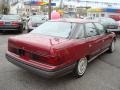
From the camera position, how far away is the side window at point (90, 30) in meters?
5.52

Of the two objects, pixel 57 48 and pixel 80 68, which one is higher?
pixel 57 48

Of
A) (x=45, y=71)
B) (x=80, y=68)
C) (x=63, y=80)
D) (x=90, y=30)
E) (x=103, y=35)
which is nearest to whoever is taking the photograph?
(x=45, y=71)

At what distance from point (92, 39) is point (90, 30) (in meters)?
0.31

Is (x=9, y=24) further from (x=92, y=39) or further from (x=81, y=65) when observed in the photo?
(x=81, y=65)

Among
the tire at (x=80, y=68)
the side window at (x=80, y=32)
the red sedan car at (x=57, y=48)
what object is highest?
the side window at (x=80, y=32)

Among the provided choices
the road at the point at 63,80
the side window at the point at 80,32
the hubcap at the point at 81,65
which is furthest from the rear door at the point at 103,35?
the hubcap at the point at 81,65

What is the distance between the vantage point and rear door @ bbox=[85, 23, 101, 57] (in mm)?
5410

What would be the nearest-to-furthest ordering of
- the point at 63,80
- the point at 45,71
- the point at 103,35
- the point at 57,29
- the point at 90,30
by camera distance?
the point at 45,71 → the point at 63,80 → the point at 57,29 → the point at 90,30 → the point at 103,35

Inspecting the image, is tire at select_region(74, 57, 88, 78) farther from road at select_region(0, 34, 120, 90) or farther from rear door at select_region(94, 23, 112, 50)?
rear door at select_region(94, 23, 112, 50)

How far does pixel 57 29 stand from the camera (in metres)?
5.28

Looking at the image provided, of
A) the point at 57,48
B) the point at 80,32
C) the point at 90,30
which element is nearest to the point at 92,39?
the point at 90,30

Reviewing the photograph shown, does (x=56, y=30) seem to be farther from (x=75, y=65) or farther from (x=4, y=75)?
(x=4, y=75)

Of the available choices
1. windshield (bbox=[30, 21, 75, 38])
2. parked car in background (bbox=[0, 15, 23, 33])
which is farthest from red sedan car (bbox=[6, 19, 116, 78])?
parked car in background (bbox=[0, 15, 23, 33])

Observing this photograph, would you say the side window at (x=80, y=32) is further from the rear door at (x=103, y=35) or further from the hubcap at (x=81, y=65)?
the rear door at (x=103, y=35)
